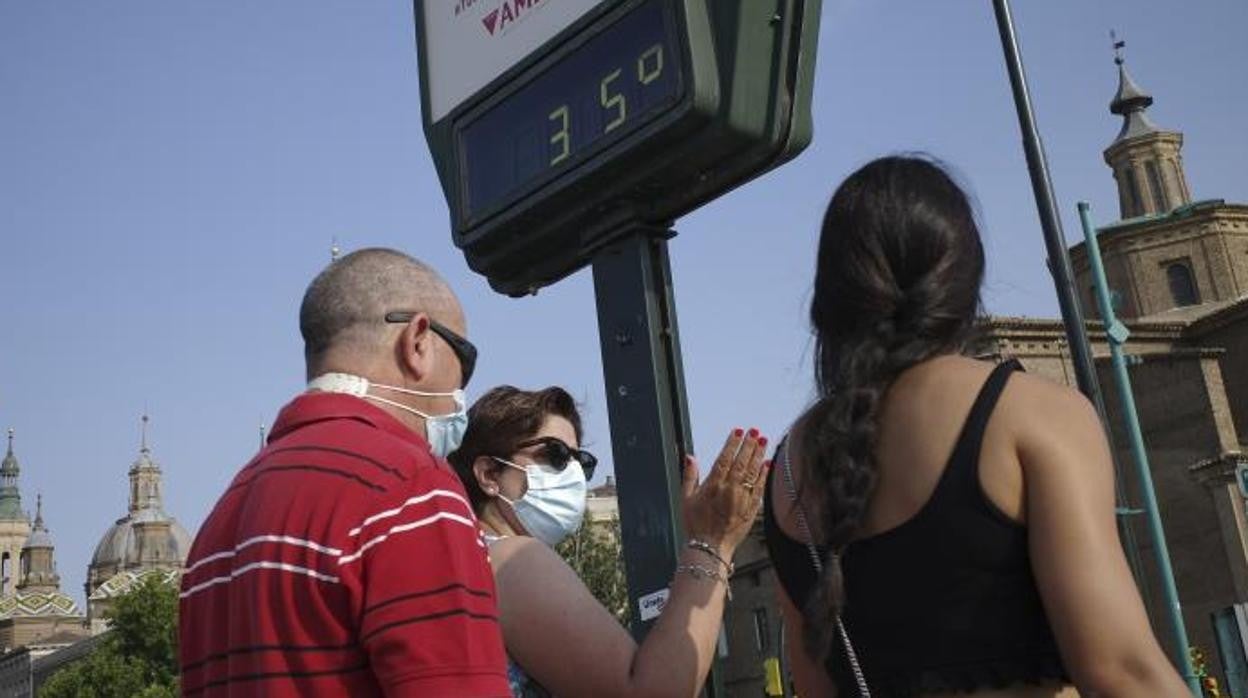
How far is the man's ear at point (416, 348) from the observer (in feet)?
8.58

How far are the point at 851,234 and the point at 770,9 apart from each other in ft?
6.46

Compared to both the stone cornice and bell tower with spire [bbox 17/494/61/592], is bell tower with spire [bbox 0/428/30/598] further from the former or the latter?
the stone cornice

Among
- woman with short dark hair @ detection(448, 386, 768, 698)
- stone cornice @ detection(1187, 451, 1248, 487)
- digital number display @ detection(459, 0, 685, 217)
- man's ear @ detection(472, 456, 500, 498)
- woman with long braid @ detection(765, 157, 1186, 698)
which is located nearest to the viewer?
woman with long braid @ detection(765, 157, 1186, 698)

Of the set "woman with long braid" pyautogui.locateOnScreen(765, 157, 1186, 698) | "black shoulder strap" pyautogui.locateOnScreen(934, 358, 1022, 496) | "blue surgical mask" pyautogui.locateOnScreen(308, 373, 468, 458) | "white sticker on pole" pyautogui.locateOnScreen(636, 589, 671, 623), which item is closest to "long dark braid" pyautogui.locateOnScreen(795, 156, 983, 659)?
"woman with long braid" pyautogui.locateOnScreen(765, 157, 1186, 698)

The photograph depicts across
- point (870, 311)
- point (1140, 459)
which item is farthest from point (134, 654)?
point (870, 311)

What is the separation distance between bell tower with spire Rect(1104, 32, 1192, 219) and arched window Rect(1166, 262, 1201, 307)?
350 centimetres

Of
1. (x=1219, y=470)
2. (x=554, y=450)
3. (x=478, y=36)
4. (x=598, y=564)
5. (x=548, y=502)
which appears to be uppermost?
(x=598, y=564)

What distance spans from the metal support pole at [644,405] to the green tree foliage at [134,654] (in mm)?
56665

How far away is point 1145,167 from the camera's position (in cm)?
5503

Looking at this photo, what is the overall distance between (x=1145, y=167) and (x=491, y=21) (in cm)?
5522

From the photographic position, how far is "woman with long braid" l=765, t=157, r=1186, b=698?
6.59 feet

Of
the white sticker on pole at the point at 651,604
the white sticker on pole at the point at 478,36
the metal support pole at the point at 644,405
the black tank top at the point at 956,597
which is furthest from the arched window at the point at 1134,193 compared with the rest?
the black tank top at the point at 956,597

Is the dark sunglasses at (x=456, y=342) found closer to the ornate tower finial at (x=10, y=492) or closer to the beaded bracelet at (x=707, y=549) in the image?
the beaded bracelet at (x=707, y=549)

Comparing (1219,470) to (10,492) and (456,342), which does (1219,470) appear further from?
(10,492)
